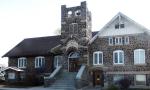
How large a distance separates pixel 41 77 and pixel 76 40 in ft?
28.1

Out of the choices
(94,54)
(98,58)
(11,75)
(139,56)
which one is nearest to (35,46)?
(11,75)

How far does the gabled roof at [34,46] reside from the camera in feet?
141

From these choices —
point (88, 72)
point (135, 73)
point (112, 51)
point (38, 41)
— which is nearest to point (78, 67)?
point (88, 72)

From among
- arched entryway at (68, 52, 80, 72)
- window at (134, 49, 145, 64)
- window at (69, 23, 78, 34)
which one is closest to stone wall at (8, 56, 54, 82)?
arched entryway at (68, 52, 80, 72)

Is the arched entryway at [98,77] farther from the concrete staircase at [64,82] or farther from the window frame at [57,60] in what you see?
the window frame at [57,60]

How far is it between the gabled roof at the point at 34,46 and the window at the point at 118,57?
10885 millimetres

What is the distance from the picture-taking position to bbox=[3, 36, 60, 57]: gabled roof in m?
42.9

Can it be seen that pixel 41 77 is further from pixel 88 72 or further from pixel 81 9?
pixel 81 9

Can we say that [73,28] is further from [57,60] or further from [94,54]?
[57,60]

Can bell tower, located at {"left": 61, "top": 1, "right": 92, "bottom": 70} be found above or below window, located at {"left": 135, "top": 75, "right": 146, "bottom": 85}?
above

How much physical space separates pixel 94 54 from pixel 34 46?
485 inches

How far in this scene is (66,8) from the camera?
3888 centimetres

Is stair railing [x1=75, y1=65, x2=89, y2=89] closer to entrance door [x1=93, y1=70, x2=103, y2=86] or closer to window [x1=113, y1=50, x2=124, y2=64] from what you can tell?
entrance door [x1=93, y1=70, x2=103, y2=86]

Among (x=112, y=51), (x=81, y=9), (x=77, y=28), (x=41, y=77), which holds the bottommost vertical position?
(x=41, y=77)
